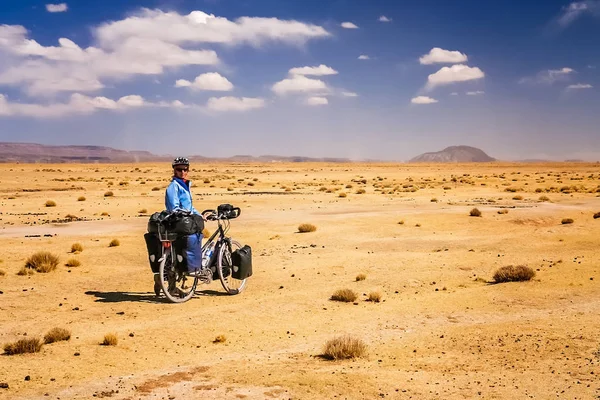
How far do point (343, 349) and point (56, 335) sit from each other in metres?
4.46

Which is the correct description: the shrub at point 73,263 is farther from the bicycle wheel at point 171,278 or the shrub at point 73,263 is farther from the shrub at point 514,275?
the shrub at point 514,275

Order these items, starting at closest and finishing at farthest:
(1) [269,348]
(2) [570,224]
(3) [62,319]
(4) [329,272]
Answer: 1. (1) [269,348]
2. (3) [62,319]
3. (4) [329,272]
4. (2) [570,224]

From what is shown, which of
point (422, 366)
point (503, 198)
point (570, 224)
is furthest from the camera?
point (503, 198)

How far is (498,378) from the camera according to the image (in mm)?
7027

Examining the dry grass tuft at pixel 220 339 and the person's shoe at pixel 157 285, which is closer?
the dry grass tuft at pixel 220 339

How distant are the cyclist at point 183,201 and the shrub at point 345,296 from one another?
9.45ft

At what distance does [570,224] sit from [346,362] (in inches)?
737

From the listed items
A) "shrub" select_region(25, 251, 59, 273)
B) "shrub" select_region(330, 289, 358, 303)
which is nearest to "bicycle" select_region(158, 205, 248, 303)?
"shrub" select_region(330, 289, 358, 303)

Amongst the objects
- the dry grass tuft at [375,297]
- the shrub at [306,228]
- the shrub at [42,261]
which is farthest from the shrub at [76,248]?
the dry grass tuft at [375,297]

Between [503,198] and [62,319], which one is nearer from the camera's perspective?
[62,319]

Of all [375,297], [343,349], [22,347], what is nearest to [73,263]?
[22,347]

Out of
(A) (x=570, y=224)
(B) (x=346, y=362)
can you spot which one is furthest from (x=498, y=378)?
(A) (x=570, y=224)

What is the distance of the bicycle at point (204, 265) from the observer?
10672 millimetres

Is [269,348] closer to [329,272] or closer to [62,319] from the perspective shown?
[62,319]
